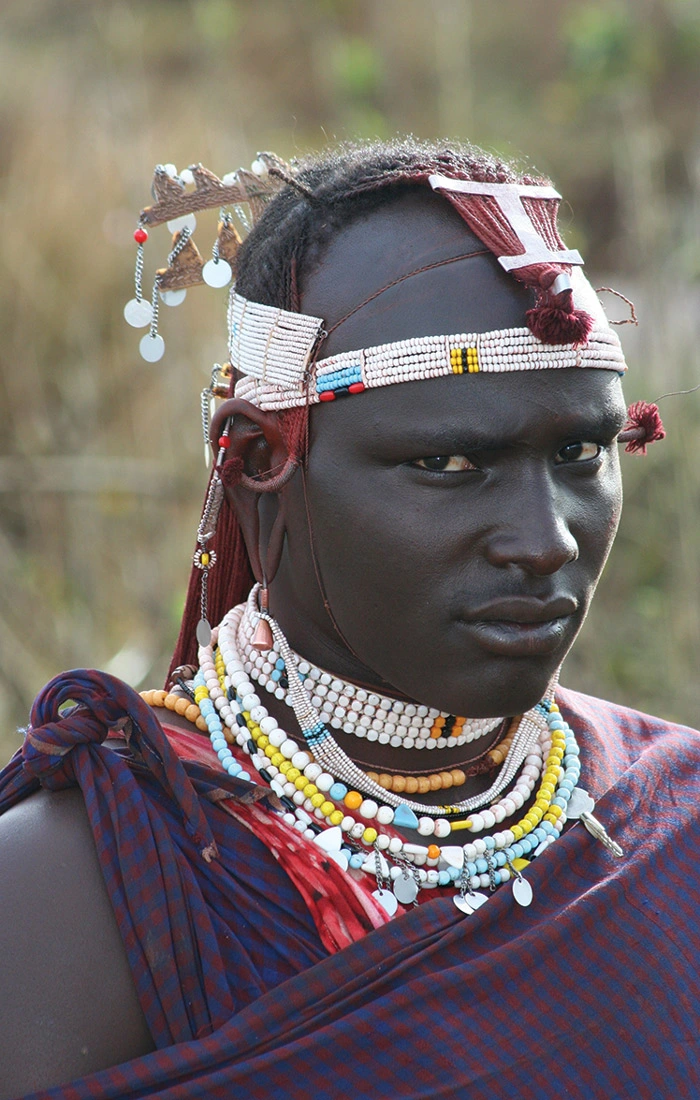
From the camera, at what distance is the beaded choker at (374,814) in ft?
6.03

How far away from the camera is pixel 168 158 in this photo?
273 inches

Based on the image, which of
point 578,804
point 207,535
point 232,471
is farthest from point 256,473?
point 578,804

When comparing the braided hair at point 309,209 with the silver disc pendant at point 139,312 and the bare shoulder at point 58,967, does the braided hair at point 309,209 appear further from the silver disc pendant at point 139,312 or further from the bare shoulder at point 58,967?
the bare shoulder at point 58,967

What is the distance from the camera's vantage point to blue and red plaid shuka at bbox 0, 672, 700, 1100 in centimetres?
157

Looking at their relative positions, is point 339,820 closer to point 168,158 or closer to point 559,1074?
point 559,1074

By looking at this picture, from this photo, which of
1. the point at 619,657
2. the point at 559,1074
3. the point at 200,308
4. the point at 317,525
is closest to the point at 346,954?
the point at 559,1074

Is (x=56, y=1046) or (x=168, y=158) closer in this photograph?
Answer: (x=56, y=1046)

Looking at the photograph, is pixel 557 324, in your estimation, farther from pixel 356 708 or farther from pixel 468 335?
pixel 356 708

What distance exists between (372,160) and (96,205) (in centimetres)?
520

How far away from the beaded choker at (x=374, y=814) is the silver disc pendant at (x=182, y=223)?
0.73 metres

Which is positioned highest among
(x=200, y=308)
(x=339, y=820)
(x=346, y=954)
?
(x=200, y=308)

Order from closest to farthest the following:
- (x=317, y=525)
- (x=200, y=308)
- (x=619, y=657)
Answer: (x=317, y=525) < (x=619, y=657) < (x=200, y=308)

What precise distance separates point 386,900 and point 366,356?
0.81 metres

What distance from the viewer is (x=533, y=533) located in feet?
5.53
